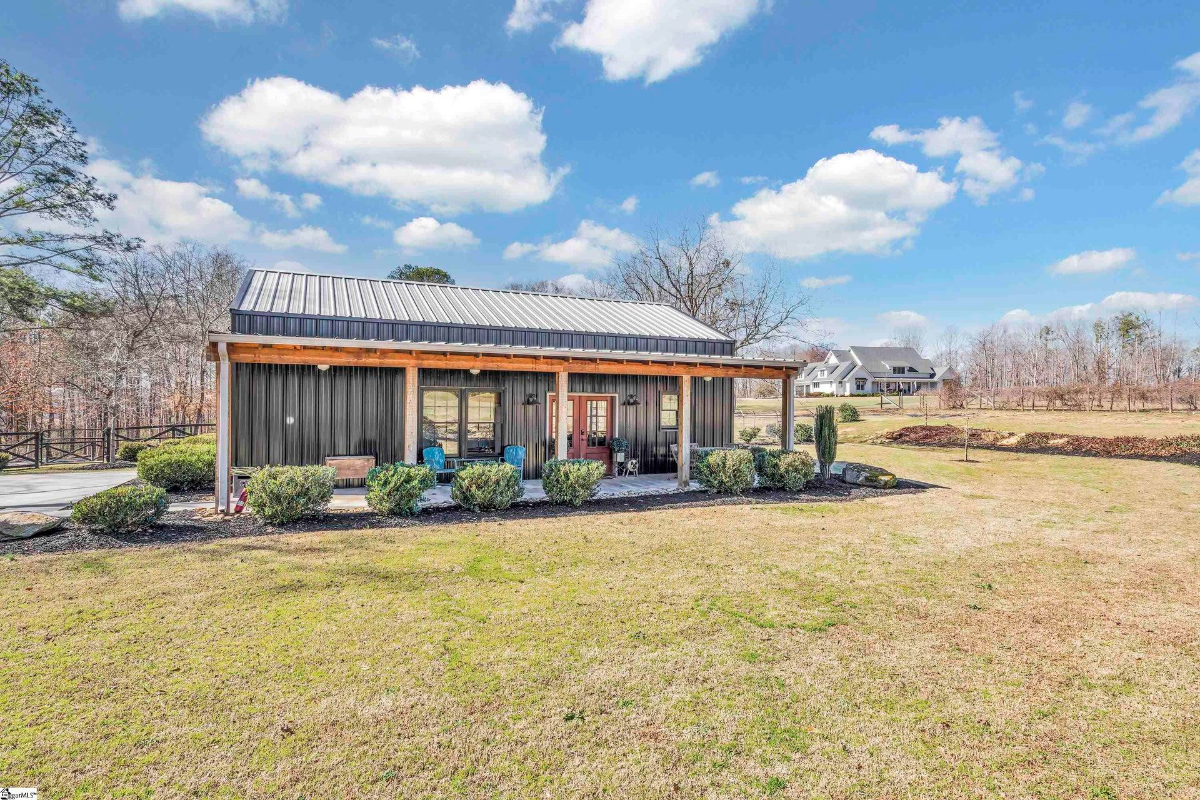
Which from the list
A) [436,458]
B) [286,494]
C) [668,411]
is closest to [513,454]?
[436,458]

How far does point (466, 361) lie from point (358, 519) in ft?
10.1

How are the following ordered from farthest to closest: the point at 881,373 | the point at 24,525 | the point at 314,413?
the point at 881,373
the point at 314,413
the point at 24,525

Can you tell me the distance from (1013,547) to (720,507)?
394 centimetres

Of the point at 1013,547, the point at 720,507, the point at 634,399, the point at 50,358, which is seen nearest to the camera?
the point at 1013,547

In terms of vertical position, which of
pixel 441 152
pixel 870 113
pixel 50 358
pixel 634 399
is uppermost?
pixel 870 113

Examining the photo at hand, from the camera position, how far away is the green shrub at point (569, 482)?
859 cm

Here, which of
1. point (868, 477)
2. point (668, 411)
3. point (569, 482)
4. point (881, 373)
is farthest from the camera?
point (881, 373)

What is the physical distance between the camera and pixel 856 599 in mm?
4812

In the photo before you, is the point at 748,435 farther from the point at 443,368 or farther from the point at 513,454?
the point at 443,368

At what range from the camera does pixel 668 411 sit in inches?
495

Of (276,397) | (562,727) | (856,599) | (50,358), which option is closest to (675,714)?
(562,727)

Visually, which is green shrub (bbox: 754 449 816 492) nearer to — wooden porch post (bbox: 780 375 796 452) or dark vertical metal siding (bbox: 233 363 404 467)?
wooden porch post (bbox: 780 375 796 452)

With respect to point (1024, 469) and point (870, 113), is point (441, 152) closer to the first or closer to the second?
point (870, 113)

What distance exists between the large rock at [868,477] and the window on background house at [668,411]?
3.97m
